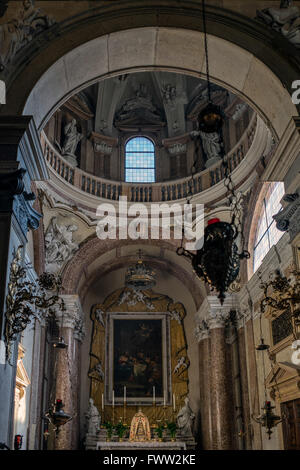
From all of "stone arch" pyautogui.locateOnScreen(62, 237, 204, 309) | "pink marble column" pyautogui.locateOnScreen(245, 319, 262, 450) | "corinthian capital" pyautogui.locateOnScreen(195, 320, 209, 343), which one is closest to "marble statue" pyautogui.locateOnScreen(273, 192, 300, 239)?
"pink marble column" pyautogui.locateOnScreen(245, 319, 262, 450)

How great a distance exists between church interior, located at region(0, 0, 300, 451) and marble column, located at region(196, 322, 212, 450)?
0.14 meters

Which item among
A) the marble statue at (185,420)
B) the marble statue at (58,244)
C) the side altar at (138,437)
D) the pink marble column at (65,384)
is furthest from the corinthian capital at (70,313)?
the marble statue at (185,420)

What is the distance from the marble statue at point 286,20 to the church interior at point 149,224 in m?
0.02

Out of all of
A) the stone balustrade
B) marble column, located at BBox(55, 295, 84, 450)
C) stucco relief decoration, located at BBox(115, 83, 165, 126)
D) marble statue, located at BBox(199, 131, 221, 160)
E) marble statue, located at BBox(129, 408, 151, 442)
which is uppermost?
stucco relief decoration, located at BBox(115, 83, 165, 126)

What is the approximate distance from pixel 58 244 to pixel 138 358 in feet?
18.2

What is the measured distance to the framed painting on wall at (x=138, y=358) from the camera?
17438 mm

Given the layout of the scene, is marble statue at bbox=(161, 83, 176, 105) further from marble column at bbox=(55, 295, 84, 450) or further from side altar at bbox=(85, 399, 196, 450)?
side altar at bbox=(85, 399, 196, 450)

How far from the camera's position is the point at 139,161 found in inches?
685

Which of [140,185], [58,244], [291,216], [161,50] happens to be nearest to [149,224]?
[140,185]

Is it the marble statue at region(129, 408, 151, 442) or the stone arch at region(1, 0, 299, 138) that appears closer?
the stone arch at region(1, 0, 299, 138)

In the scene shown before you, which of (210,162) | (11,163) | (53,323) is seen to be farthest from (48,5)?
(53,323)

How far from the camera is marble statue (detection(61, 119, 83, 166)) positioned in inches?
616

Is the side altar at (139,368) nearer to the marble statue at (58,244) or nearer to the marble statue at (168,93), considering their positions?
the marble statue at (58,244)

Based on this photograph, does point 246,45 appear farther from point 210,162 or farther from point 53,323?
point 53,323
